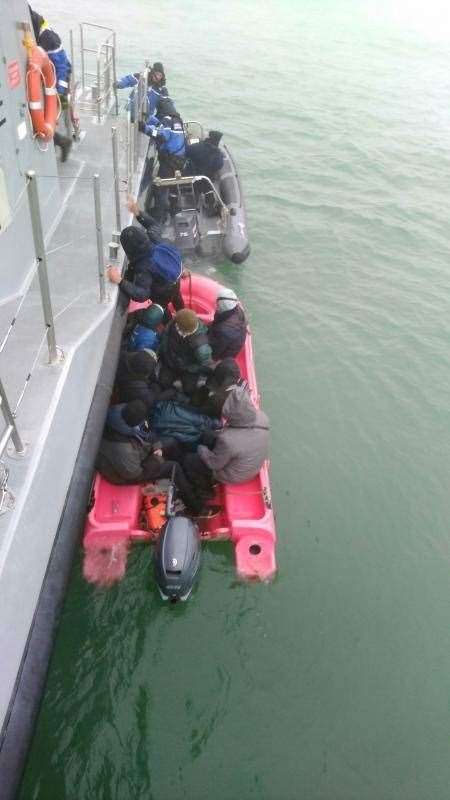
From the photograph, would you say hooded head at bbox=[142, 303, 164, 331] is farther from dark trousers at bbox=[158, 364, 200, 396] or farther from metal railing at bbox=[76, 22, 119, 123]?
metal railing at bbox=[76, 22, 119, 123]

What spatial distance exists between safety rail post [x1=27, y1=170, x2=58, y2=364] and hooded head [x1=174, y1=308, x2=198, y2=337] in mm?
1692

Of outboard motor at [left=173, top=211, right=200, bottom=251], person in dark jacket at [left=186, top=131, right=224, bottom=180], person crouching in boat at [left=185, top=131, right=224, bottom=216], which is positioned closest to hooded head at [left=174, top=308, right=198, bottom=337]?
outboard motor at [left=173, top=211, right=200, bottom=251]

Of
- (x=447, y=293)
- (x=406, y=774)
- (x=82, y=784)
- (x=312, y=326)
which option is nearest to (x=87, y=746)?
(x=82, y=784)

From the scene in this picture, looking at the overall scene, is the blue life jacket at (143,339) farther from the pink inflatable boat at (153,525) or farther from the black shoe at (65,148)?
the black shoe at (65,148)

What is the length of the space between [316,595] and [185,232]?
5.52 m

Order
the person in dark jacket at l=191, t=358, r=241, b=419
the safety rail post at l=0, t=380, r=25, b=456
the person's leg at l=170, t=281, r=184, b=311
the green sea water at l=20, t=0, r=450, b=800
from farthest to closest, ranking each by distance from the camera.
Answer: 1. the person's leg at l=170, t=281, r=184, b=311
2. the person in dark jacket at l=191, t=358, r=241, b=419
3. the green sea water at l=20, t=0, r=450, b=800
4. the safety rail post at l=0, t=380, r=25, b=456

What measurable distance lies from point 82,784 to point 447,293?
8.10 m

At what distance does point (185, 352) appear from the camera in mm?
5426

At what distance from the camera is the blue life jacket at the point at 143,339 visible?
18.0 ft

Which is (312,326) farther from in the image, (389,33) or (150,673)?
(389,33)

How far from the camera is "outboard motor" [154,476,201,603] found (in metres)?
4.07

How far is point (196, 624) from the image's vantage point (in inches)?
175

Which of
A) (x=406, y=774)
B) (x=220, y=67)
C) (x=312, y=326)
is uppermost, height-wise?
(x=220, y=67)

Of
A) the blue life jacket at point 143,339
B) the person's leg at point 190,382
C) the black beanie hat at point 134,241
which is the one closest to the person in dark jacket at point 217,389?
the person's leg at point 190,382
